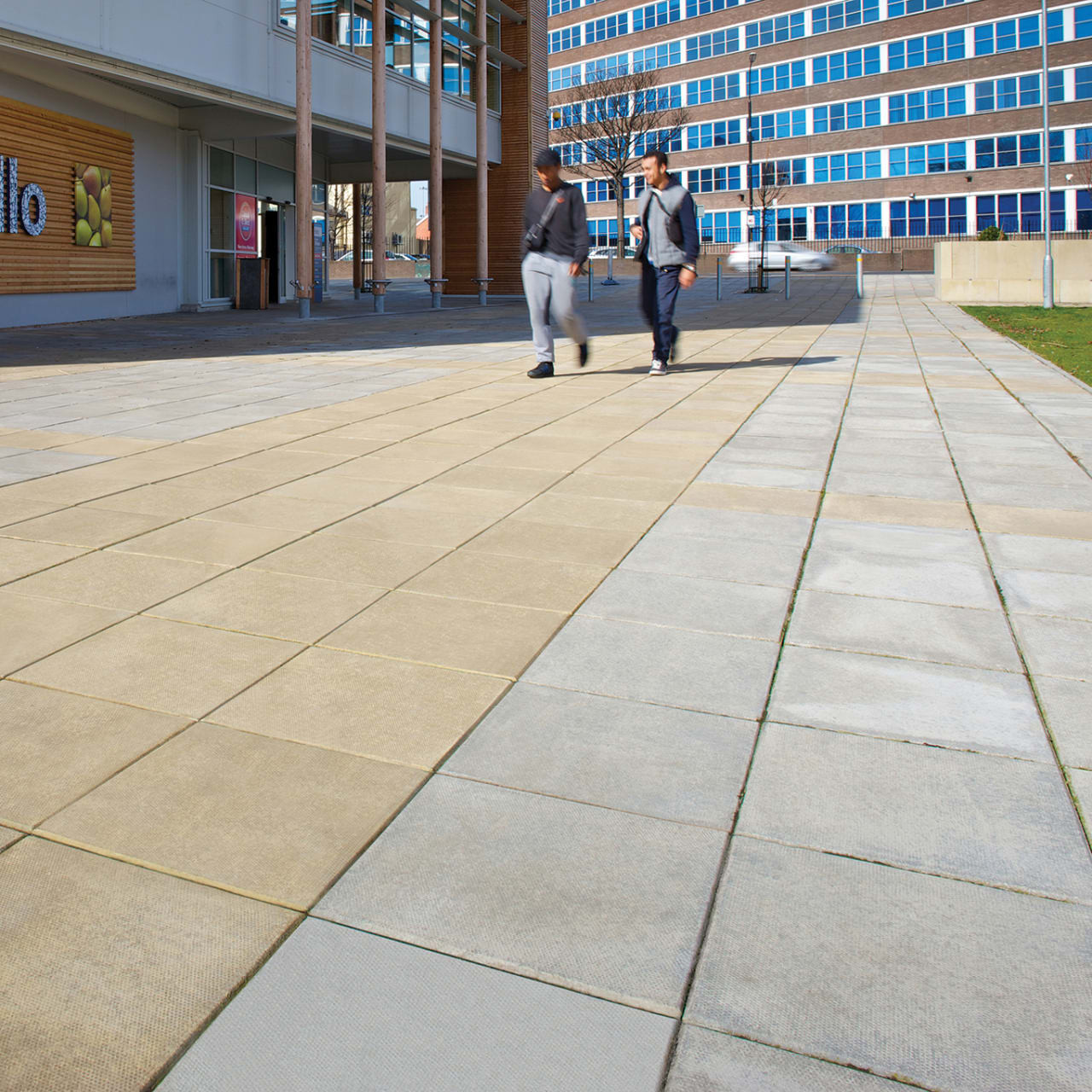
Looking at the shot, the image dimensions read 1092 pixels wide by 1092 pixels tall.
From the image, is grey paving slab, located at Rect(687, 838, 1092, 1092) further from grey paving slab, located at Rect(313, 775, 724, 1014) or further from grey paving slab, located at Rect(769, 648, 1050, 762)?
grey paving slab, located at Rect(769, 648, 1050, 762)

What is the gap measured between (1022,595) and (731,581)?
1052 mm

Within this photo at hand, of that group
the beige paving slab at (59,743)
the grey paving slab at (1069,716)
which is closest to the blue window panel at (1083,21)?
the grey paving slab at (1069,716)

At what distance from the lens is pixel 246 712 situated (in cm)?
313

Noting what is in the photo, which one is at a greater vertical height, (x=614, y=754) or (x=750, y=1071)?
(x=614, y=754)

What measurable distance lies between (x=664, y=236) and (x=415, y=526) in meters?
6.05

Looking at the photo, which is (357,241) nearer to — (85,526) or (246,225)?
(246,225)

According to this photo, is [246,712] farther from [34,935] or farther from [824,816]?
[824,816]

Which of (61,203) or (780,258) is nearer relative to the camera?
(61,203)

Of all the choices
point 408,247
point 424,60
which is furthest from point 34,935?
point 408,247

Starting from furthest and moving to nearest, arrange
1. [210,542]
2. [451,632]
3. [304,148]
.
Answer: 1. [304,148]
2. [210,542]
3. [451,632]

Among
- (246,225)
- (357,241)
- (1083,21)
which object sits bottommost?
(246,225)

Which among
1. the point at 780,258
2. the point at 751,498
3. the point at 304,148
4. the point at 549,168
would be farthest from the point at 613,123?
the point at 751,498

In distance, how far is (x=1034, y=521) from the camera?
533 centimetres

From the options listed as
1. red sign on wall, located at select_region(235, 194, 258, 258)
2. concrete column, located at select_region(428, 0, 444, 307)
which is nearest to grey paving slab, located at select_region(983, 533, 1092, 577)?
concrete column, located at select_region(428, 0, 444, 307)
